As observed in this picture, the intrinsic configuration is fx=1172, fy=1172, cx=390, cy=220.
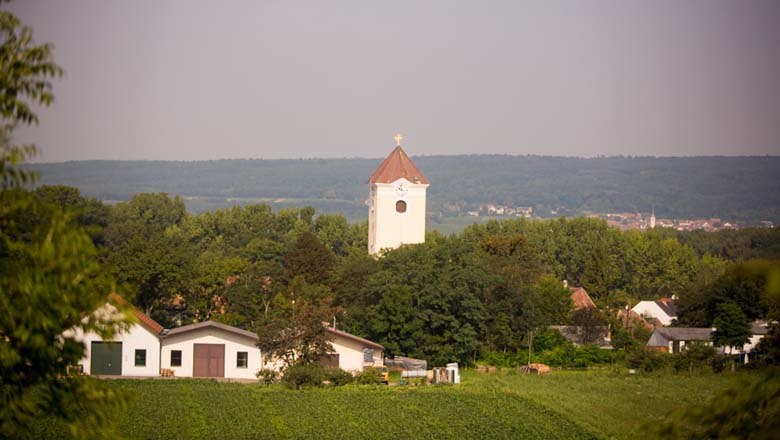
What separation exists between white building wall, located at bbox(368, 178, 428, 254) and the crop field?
38.1 meters

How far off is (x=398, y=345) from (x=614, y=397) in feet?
40.2

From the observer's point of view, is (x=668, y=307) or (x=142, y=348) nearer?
(x=142, y=348)

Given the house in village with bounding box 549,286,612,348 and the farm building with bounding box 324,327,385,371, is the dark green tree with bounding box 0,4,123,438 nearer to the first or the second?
the farm building with bounding box 324,327,385,371

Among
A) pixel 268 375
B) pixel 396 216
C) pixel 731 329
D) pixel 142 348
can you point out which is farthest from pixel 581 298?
pixel 268 375

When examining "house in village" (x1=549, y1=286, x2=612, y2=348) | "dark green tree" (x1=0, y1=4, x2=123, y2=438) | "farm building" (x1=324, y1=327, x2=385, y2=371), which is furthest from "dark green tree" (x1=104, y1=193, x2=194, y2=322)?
"dark green tree" (x1=0, y1=4, x2=123, y2=438)

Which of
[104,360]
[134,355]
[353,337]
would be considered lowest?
[104,360]

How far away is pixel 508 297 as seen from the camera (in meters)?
51.4

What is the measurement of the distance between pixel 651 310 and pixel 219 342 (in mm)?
45190

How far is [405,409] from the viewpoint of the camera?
1254 inches

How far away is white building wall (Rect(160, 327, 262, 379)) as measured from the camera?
40.7m

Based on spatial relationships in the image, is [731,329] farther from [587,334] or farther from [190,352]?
[190,352]

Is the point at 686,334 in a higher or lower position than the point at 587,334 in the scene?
higher

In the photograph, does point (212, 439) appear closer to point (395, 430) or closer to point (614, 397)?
point (395, 430)

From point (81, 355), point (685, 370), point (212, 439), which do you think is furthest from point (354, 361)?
point (81, 355)
